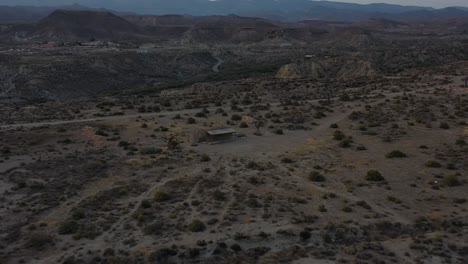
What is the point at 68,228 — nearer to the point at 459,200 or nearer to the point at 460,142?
the point at 459,200

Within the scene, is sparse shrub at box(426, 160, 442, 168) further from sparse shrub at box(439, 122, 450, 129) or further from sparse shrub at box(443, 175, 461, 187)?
sparse shrub at box(439, 122, 450, 129)

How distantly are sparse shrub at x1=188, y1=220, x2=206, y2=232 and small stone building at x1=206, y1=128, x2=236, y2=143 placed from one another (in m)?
20.2

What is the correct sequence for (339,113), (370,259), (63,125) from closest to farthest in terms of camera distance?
(370,259) < (63,125) < (339,113)

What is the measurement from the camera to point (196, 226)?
28062mm

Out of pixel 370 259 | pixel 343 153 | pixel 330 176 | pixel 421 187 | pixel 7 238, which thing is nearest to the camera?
pixel 370 259

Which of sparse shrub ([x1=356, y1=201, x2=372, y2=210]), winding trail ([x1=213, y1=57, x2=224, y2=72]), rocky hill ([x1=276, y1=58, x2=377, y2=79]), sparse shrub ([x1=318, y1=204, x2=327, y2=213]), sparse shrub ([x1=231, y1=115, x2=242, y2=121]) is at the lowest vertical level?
winding trail ([x1=213, y1=57, x2=224, y2=72])

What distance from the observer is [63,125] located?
53.8 metres

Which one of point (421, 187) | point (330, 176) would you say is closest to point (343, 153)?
point (330, 176)

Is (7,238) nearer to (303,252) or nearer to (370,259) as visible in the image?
(303,252)

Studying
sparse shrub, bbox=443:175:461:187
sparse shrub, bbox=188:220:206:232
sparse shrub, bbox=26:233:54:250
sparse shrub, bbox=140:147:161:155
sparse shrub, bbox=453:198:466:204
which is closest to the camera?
sparse shrub, bbox=26:233:54:250

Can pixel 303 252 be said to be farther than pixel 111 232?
No

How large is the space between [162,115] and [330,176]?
28802 mm

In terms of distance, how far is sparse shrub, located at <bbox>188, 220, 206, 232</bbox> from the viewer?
28.0 metres

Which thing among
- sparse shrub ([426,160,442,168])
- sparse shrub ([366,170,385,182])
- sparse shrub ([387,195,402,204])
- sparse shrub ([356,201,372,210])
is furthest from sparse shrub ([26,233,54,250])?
sparse shrub ([426,160,442,168])
